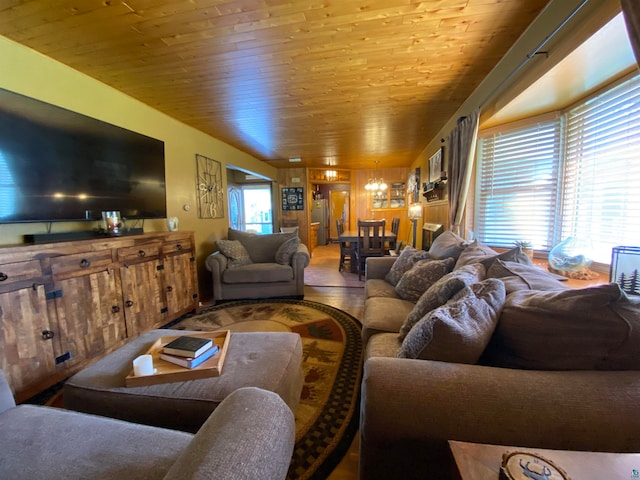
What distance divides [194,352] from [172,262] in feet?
5.95

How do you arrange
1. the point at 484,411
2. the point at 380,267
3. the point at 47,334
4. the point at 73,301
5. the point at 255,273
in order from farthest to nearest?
the point at 255,273, the point at 380,267, the point at 73,301, the point at 47,334, the point at 484,411

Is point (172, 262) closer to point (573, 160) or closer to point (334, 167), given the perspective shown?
point (573, 160)

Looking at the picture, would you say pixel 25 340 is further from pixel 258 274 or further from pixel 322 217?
pixel 322 217

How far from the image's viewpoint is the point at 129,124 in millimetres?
2715

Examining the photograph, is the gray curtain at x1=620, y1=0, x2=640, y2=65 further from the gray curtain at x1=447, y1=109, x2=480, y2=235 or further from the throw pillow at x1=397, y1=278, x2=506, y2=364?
the gray curtain at x1=447, y1=109, x2=480, y2=235

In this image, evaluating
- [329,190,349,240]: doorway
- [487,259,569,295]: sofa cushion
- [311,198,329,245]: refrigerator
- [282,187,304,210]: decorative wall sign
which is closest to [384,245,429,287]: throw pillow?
[487,259,569,295]: sofa cushion

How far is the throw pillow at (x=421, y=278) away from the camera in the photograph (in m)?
1.88

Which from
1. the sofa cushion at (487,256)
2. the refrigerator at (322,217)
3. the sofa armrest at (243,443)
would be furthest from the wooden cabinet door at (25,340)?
the refrigerator at (322,217)

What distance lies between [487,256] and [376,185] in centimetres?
516

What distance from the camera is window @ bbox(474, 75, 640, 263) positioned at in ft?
5.20

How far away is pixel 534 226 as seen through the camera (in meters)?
2.46

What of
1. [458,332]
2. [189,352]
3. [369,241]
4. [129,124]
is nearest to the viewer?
[458,332]

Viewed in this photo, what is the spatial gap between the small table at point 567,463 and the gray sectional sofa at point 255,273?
2.98 meters

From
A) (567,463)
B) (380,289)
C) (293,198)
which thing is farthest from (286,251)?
(293,198)
